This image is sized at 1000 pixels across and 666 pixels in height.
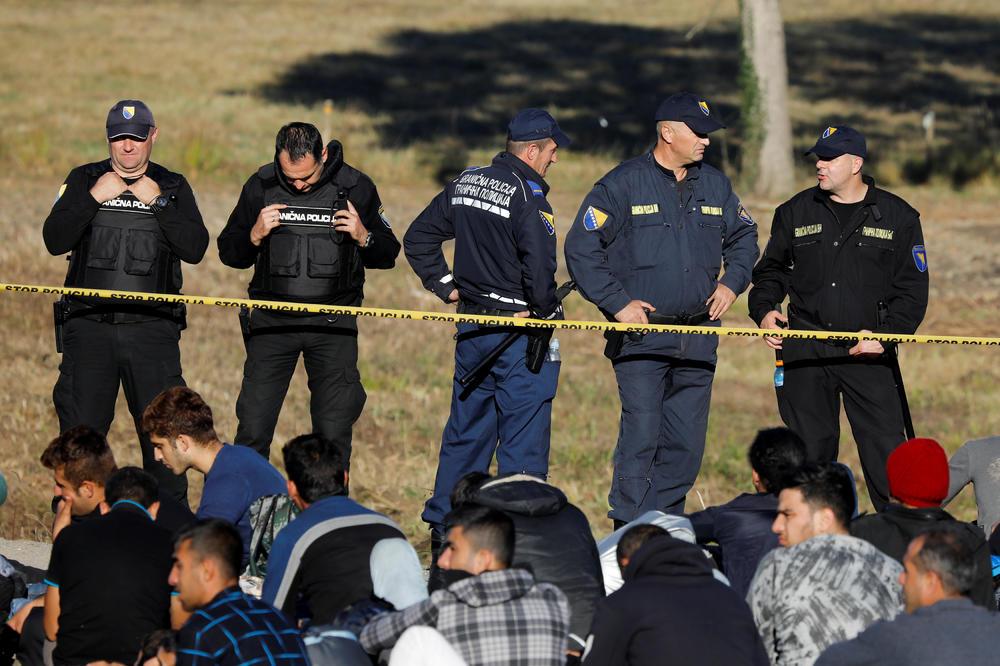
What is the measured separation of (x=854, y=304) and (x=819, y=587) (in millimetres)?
2910

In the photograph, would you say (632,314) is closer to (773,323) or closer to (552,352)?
(552,352)

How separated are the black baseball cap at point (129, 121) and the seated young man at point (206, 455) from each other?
5.74 feet

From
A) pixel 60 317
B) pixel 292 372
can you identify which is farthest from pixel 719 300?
pixel 60 317

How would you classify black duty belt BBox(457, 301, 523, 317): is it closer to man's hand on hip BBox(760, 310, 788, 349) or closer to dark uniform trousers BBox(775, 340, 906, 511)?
man's hand on hip BBox(760, 310, 788, 349)

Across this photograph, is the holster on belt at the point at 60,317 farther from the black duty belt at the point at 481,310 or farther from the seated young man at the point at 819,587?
the seated young man at the point at 819,587

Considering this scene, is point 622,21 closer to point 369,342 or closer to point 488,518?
point 369,342

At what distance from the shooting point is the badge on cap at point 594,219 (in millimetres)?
7992

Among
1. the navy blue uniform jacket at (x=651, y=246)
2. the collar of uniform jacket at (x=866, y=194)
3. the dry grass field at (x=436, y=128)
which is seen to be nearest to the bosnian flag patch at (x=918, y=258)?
the collar of uniform jacket at (x=866, y=194)

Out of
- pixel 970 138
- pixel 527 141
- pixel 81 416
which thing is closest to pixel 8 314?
pixel 81 416

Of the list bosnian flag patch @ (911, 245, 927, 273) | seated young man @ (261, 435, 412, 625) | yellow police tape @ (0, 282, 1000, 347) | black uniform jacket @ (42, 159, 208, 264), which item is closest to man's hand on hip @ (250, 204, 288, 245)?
black uniform jacket @ (42, 159, 208, 264)

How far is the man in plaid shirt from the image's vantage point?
17.5 ft

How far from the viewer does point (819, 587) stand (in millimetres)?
5566

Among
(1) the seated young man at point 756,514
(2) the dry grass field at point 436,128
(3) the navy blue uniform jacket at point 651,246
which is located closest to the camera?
(1) the seated young man at point 756,514

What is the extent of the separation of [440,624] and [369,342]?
9526 mm
